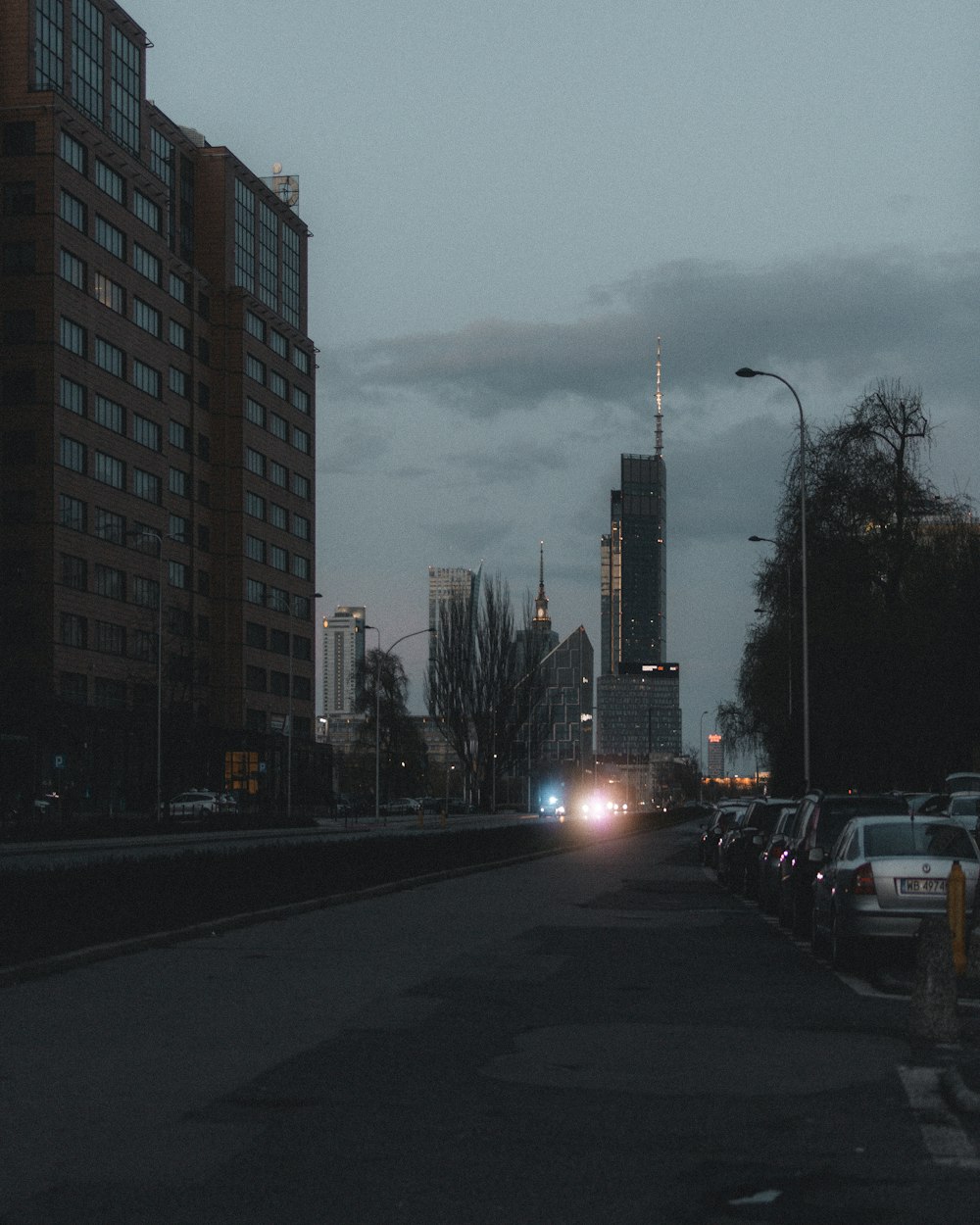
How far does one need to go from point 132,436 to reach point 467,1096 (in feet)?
290

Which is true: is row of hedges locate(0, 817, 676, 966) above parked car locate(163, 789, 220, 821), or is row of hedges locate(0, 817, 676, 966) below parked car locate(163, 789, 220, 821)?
above

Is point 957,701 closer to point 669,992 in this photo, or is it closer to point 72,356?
point 669,992

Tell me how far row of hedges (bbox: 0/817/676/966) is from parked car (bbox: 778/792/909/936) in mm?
6467

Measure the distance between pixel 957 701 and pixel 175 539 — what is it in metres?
60.1

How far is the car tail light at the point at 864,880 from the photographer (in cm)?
1561

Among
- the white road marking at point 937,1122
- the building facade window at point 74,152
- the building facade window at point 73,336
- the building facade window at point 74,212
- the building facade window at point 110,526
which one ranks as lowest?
the white road marking at point 937,1122

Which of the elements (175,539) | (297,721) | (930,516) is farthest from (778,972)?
(297,721)

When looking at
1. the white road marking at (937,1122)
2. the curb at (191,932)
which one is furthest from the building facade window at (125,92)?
the white road marking at (937,1122)

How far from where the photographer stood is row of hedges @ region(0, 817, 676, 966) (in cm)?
1734

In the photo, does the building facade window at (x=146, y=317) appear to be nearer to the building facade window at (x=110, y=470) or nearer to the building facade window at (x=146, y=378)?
the building facade window at (x=146, y=378)

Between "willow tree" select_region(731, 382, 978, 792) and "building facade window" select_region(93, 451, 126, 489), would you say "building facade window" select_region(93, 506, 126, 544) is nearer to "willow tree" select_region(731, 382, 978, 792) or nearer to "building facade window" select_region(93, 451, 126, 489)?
"building facade window" select_region(93, 451, 126, 489)

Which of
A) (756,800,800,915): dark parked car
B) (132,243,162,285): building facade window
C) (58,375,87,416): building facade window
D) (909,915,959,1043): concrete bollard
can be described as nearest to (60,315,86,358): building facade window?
(58,375,87,416): building facade window

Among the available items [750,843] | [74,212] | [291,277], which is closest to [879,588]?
[750,843]

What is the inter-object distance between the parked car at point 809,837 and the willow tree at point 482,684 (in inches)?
3282
